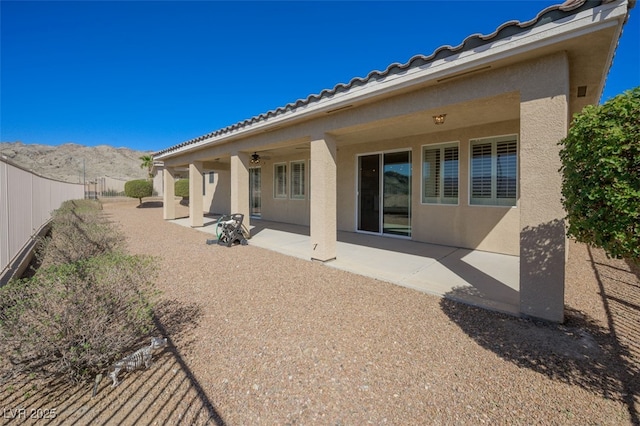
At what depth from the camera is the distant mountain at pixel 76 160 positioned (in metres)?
69.8

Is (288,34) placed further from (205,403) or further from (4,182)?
(205,403)

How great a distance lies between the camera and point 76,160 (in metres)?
78.4

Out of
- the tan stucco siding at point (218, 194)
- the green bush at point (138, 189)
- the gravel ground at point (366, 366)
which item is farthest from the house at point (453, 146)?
the green bush at point (138, 189)

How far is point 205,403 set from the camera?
234cm

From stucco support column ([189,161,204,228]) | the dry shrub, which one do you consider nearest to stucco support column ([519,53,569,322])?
the dry shrub

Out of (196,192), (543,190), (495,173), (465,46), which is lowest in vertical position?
(543,190)

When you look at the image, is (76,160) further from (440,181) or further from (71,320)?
(71,320)

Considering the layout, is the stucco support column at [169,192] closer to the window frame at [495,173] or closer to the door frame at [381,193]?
the door frame at [381,193]

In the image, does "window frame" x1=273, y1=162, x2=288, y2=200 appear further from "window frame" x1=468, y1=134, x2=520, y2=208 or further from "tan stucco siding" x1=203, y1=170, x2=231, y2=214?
"window frame" x1=468, y1=134, x2=520, y2=208

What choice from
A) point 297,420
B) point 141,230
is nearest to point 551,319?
point 297,420

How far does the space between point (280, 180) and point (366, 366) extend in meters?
11.4

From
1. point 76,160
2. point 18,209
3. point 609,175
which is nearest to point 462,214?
point 609,175

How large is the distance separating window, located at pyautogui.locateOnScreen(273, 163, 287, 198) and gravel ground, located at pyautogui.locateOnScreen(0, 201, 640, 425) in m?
8.89

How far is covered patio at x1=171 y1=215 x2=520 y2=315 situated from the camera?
4.66m
